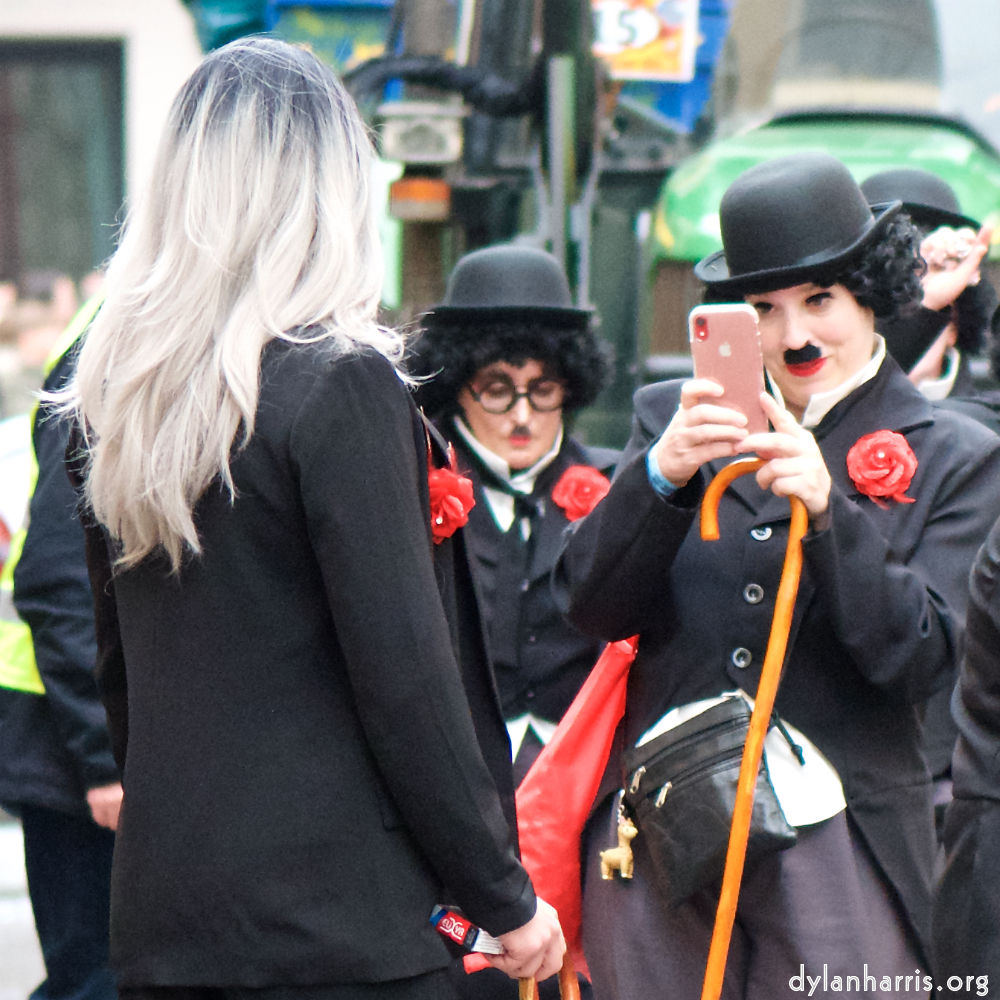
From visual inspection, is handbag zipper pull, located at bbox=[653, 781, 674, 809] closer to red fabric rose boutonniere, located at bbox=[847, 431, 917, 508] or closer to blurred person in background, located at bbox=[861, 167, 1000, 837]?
red fabric rose boutonniere, located at bbox=[847, 431, 917, 508]

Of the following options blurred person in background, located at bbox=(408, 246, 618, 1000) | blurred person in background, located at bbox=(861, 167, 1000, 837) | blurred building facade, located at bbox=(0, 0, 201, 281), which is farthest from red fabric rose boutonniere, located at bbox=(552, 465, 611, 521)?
blurred building facade, located at bbox=(0, 0, 201, 281)

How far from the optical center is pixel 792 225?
260cm

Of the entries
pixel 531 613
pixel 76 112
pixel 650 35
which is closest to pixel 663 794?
pixel 531 613

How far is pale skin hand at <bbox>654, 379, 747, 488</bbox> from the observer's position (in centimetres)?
228

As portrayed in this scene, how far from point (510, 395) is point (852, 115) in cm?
372

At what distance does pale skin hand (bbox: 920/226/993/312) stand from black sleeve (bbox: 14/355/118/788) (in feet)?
7.11

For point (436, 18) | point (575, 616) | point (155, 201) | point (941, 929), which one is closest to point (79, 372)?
point (155, 201)

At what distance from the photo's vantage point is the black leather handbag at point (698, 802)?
230 cm

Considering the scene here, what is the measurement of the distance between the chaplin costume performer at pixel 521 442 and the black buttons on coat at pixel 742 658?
0.95m

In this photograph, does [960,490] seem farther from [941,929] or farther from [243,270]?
[243,270]

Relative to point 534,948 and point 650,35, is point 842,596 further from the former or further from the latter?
point 650,35

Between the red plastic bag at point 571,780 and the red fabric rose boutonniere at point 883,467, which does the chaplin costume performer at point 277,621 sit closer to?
the red plastic bag at point 571,780

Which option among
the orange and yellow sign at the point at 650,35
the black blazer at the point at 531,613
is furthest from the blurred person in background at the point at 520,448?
the orange and yellow sign at the point at 650,35

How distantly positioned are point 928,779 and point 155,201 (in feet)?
5.08
